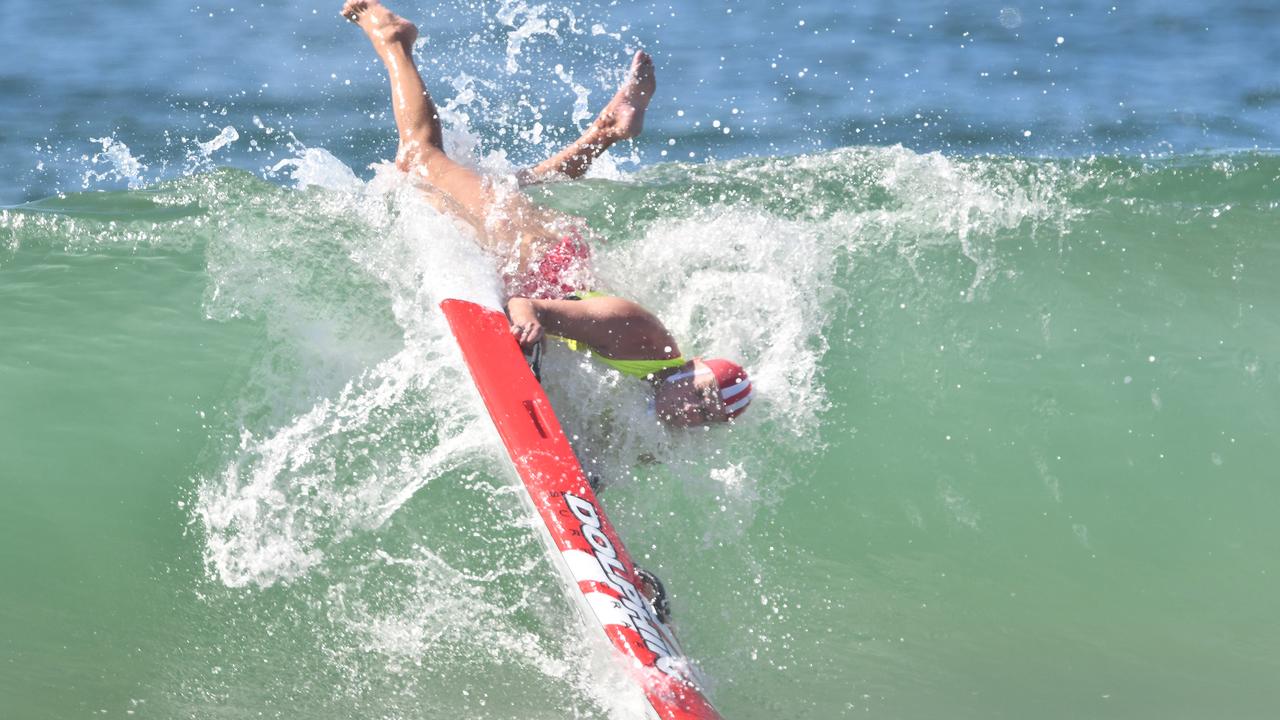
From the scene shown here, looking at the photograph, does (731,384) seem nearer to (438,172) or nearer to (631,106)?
(438,172)

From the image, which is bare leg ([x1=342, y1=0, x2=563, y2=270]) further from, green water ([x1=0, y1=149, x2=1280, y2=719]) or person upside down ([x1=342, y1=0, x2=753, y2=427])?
green water ([x1=0, y1=149, x2=1280, y2=719])

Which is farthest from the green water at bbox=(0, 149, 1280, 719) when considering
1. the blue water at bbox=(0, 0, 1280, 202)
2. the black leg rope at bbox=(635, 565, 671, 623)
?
the blue water at bbox=(0, 0, 1280, 202)

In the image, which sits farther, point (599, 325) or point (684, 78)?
point (684, 78)

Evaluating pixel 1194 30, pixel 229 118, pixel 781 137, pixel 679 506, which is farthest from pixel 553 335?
pixel 1194 30

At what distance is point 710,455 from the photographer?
5230 millimetres

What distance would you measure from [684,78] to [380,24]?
415 centimetres

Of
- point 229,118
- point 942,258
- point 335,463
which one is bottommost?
point 229,118

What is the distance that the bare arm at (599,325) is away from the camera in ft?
15.2

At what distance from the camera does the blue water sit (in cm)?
909

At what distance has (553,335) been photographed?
4.85 meters

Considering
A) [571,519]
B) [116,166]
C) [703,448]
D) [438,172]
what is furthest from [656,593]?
[116,166]

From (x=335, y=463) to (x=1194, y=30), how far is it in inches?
350

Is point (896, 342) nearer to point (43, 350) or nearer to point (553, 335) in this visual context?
point (553, 335)

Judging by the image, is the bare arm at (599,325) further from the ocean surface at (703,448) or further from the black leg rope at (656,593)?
the black leg rope at (656,593)
